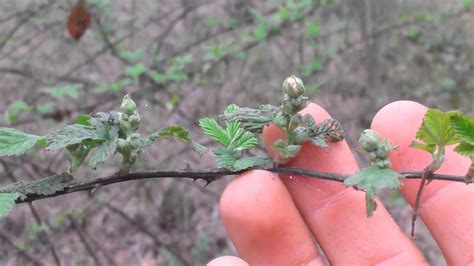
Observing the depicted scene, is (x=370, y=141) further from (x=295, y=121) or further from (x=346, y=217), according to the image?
(x=346, y=217)

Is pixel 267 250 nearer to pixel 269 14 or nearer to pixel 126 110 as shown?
pixel 126 110

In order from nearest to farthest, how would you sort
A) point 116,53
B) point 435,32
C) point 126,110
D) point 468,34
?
point 126,110 < point 116,53 < point 435,32 < point 468,34

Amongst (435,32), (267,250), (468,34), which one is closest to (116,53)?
(267,250)

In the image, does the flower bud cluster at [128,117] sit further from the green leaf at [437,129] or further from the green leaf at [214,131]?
the green leaf at [437,129]

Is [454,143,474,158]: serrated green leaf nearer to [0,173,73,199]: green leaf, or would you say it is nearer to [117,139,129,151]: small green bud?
[117,139,129,151]: small green bud

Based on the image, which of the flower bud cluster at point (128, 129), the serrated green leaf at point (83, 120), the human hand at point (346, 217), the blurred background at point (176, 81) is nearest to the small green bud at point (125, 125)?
the flower bud cluster at point (128, 129)

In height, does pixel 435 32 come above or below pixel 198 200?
above

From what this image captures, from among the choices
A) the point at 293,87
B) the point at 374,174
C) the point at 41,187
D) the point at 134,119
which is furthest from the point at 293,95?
the point at 41,187
